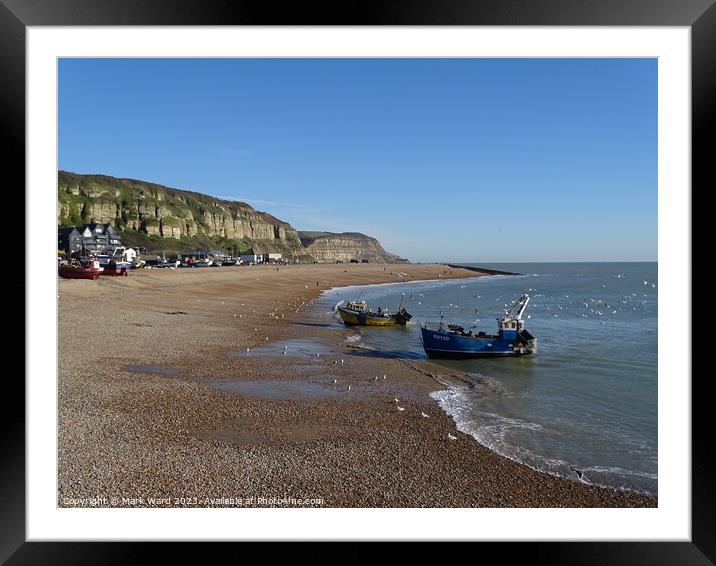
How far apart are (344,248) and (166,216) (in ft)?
215

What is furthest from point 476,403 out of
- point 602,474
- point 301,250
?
point 301,250

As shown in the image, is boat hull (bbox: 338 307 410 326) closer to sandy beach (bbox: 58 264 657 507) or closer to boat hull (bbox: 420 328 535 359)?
boat hull (bbox: 420 328 535 359)

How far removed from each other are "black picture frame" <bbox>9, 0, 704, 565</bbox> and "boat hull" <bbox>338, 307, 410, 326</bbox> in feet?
51.8

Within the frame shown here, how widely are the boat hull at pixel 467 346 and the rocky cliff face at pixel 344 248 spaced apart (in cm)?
9426

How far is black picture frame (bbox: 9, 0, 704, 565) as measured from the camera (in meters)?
2.99

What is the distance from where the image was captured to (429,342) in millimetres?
12977

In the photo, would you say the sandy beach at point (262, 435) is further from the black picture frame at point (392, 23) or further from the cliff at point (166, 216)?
the cliff at point (166, 216)

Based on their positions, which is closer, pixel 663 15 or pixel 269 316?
pixel 663 15

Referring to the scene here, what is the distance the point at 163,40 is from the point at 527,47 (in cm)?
262

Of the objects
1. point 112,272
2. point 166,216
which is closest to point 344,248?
point 166,216

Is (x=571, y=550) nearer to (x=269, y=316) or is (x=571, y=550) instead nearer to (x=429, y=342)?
(x=429, y=342)

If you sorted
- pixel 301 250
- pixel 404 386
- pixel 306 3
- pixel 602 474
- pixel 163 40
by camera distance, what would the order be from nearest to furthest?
pixel 306 3, pixel 163 40, pixel 602 474, pixel 404 386, pixel 301 250

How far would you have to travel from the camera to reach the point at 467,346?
42.3ft

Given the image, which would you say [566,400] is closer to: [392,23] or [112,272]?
[392,23]
